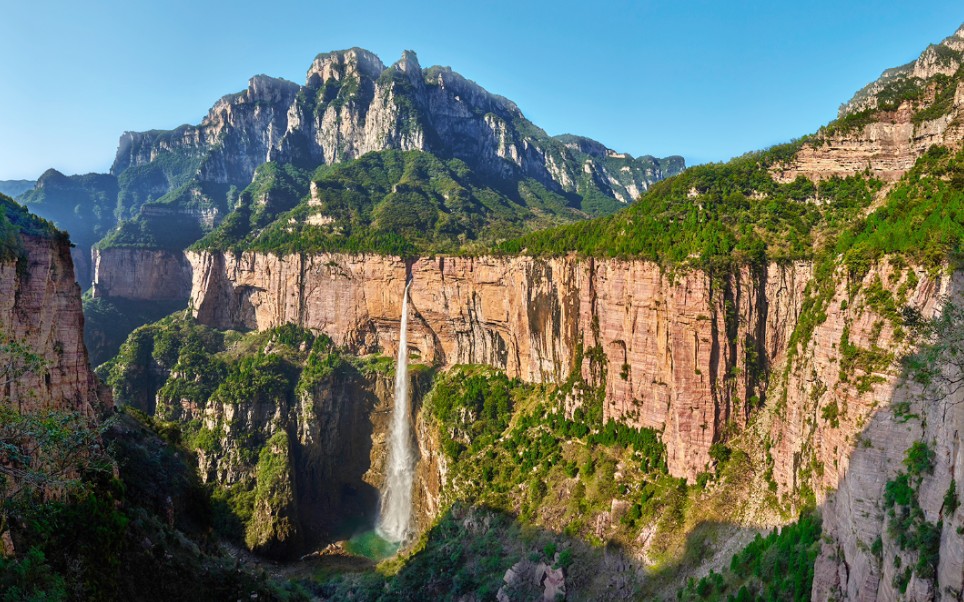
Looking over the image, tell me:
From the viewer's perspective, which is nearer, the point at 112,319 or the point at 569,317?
the point at 569,317

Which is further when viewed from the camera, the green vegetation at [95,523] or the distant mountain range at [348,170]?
the distant mountain range at [348,170]

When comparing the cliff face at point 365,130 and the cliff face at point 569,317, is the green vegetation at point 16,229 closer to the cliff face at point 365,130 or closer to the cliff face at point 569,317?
the cliff face at point 569,317

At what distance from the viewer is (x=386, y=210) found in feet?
274

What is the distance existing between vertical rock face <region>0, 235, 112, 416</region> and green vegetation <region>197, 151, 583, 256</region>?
1710 inches

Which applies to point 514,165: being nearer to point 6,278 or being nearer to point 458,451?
point 458,451

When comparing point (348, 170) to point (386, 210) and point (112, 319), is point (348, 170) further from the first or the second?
point (112, 319)

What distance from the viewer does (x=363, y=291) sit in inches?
2729

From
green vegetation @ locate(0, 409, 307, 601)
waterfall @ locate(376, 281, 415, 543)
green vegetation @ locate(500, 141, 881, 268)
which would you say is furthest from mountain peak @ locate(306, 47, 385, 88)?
green vegetation @ locate(0, 409, 307, 601)

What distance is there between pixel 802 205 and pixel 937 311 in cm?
1930

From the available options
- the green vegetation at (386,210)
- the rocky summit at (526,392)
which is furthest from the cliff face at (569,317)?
the green vegetation at (386,210)

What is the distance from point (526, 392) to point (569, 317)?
1089cm

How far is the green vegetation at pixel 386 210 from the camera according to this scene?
74.5 meters

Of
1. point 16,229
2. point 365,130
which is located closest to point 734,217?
point 16,229

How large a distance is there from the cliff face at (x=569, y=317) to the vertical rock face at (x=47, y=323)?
34.5m
